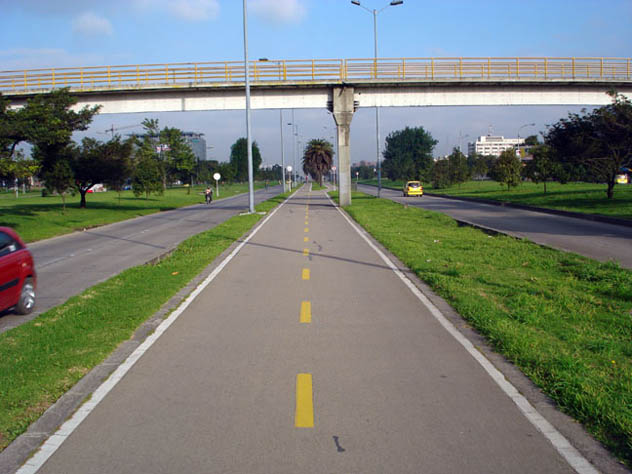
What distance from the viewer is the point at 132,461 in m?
4.28

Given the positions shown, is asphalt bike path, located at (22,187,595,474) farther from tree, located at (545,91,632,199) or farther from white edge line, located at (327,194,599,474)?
tree, located at (545,91,632,199)

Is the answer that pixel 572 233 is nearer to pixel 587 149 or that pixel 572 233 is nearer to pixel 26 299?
pixel 587 149

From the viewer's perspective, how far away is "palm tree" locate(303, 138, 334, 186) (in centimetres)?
12488

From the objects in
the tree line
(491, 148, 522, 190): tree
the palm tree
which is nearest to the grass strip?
the tree line

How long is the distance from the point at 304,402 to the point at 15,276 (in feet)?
19.3

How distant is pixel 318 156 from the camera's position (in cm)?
12538

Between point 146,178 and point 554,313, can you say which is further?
point 146,178

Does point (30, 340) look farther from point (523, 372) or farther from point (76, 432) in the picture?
point (523, 372)

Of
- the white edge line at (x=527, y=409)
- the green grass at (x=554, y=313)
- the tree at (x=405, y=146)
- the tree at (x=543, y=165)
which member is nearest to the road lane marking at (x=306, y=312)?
the white edge line at (x=527, y=409)

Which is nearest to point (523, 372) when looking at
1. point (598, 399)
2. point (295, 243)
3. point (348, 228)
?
point (598, 399)

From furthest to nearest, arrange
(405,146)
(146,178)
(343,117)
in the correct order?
(405,146) → (146,178) → (343,117)

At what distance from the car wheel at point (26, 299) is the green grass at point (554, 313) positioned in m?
6.86

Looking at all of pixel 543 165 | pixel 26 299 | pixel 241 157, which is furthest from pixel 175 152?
pixel 241 157

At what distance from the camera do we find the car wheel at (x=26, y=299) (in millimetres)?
9375
